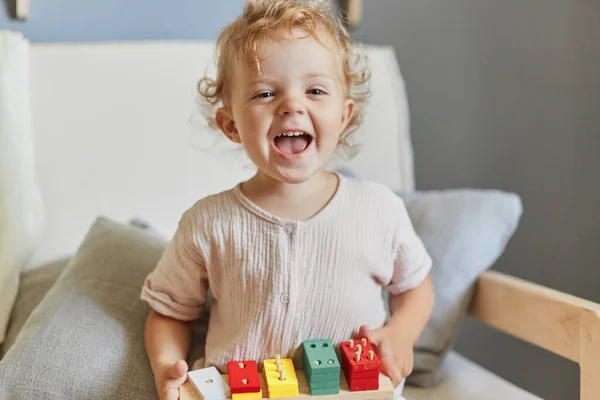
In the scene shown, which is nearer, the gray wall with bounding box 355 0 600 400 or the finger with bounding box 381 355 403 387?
the finger with bounding box 381 355 403 387

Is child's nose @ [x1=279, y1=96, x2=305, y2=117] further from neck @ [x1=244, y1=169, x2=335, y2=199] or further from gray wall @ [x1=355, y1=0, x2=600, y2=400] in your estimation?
gray wall @ [x1=355, y1=0, x2=600, y2=400]

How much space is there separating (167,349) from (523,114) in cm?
87

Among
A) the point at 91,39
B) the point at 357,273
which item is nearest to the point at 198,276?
the point at 357,273

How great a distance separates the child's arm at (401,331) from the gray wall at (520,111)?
0.60 m

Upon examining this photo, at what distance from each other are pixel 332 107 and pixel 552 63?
0.73 meters

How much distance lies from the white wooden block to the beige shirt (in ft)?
0.12

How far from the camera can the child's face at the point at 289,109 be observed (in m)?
0.68

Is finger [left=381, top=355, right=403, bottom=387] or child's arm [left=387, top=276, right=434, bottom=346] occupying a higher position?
child's arm [left=387, top=276, right=434, bottom=346]

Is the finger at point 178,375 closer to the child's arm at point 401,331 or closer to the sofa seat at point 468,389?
the child's arm at point 401,331

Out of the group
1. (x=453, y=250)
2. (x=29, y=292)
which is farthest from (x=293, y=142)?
(x=29, y=292)

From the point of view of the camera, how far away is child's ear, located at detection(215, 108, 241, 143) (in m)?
0.74

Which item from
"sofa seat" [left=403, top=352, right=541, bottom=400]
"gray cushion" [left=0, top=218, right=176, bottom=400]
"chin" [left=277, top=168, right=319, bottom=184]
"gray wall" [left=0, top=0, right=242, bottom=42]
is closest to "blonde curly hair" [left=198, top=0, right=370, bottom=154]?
"chin" [left=277, top=168, right=319, bottom=184]

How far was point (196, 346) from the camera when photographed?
2.64 ft

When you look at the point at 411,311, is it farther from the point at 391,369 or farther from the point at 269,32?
the point at 269,32
